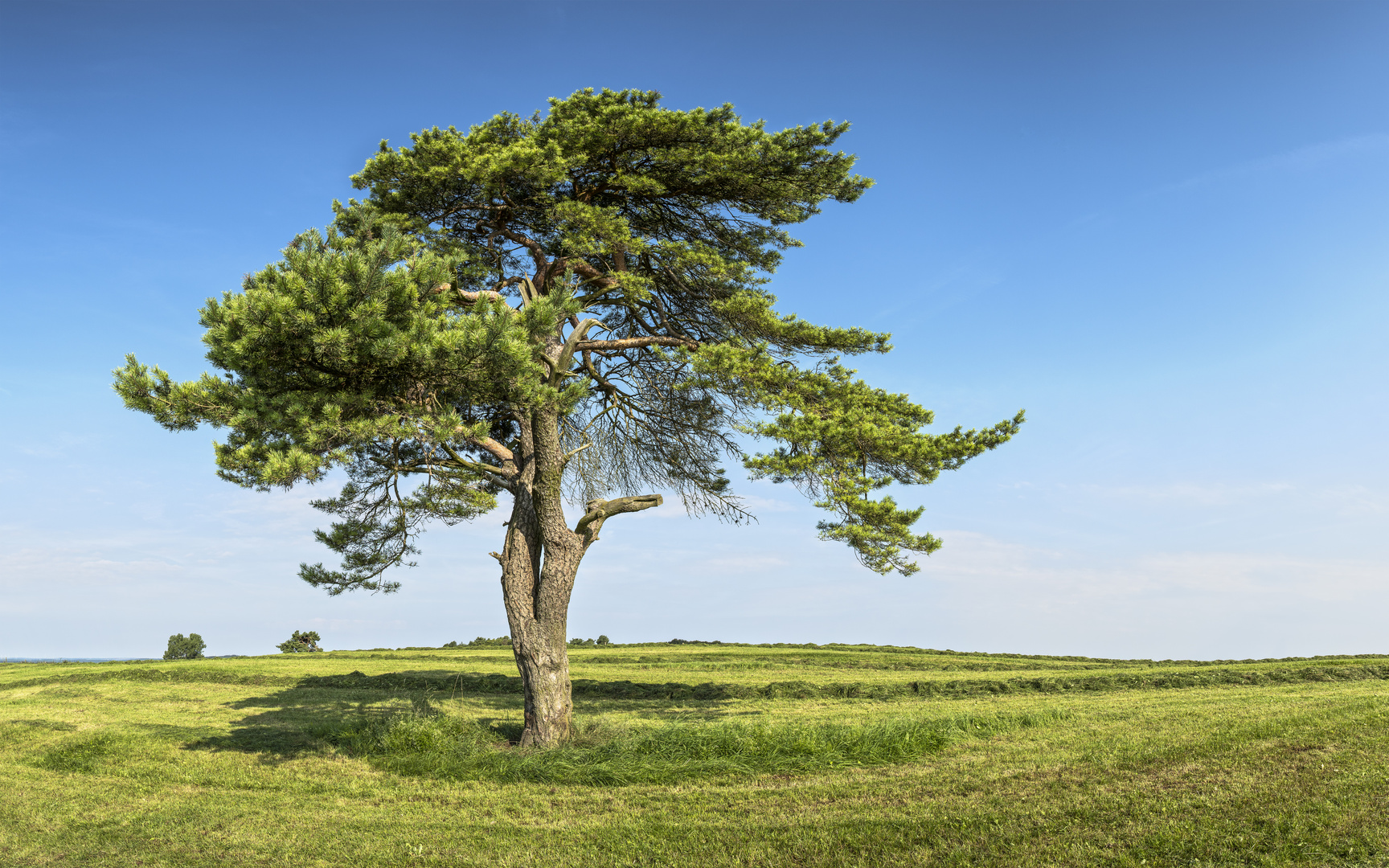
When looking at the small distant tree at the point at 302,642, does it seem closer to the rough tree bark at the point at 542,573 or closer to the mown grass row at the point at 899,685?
the mown grass row at the point at 899,685

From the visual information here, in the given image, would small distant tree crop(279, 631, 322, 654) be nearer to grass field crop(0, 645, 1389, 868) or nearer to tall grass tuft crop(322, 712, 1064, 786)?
grass field crop(0, 645, 1389, 868)

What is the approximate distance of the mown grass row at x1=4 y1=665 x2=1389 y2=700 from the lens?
18.1m

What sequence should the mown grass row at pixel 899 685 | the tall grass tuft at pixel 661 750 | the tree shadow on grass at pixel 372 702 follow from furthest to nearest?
the mown grass row at pixel 899 685 < the tree shadow on grass at pixel 372 702 < the tall grass tuft at pixel 661 750

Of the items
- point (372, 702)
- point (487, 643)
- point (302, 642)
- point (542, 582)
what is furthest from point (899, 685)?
point (302, 642)

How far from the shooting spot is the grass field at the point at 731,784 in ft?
21.3

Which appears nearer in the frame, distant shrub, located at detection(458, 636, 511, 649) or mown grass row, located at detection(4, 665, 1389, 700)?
mown grass row, located at detection(4, 665, 1389, 700)

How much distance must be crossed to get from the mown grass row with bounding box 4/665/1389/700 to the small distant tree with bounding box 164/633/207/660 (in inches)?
715

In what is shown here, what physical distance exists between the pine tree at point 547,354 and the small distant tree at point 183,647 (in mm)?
28041

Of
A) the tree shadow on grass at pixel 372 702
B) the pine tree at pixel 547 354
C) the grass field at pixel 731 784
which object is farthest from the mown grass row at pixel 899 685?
the pine tree at pixel 547 354

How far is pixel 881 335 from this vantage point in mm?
13391

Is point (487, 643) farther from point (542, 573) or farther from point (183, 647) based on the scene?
point (542, 573)

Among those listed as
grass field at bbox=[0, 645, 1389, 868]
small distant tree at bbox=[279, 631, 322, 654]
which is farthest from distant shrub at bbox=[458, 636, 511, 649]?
grass field at bbox=[0, 645, 1389, 868]

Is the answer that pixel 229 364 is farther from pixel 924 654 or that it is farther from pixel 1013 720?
pixel 924 654

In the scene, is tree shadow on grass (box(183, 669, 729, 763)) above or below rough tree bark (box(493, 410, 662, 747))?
below
